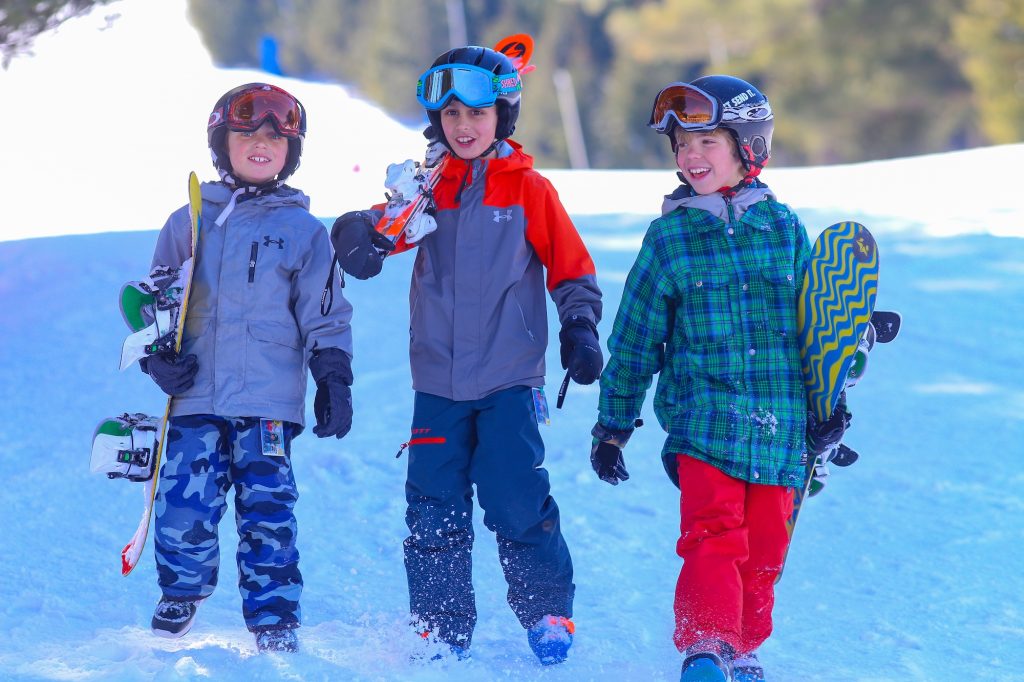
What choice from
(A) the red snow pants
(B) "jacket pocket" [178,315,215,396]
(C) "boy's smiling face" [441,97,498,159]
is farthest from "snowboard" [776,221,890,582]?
(B) "jacket pocket" [178,315,215,396]

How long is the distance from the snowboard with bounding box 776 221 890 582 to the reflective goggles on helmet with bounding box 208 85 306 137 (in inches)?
66.7

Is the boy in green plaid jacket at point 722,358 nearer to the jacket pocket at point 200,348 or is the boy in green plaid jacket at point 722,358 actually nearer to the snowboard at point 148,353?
the jacket pocket at point 200,348

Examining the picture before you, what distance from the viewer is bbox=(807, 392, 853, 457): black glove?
365 centimetres

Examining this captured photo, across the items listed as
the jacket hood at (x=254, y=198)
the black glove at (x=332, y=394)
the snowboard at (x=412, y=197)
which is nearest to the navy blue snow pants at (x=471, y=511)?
the black glove at (x=332, y=394)

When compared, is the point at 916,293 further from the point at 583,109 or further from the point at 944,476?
the point at 583,109

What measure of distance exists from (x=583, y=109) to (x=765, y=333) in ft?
158

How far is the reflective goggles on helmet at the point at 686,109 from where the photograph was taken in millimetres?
3719

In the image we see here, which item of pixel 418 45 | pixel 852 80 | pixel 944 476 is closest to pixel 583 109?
pixel 418 45

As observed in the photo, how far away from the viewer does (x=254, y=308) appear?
3846mm

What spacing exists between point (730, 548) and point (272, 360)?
4.92ft

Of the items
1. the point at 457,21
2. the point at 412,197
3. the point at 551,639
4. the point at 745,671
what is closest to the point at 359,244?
the point at 412,197

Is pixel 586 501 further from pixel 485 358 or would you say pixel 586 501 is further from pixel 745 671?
pixel 745 671

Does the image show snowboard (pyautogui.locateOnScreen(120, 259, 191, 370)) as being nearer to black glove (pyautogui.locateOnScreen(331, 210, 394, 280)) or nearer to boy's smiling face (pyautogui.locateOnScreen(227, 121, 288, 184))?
boy's smiling face (pyautogui.locateOnScreen(227, 121, 288, 184))

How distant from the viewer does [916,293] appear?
826 centimetres
